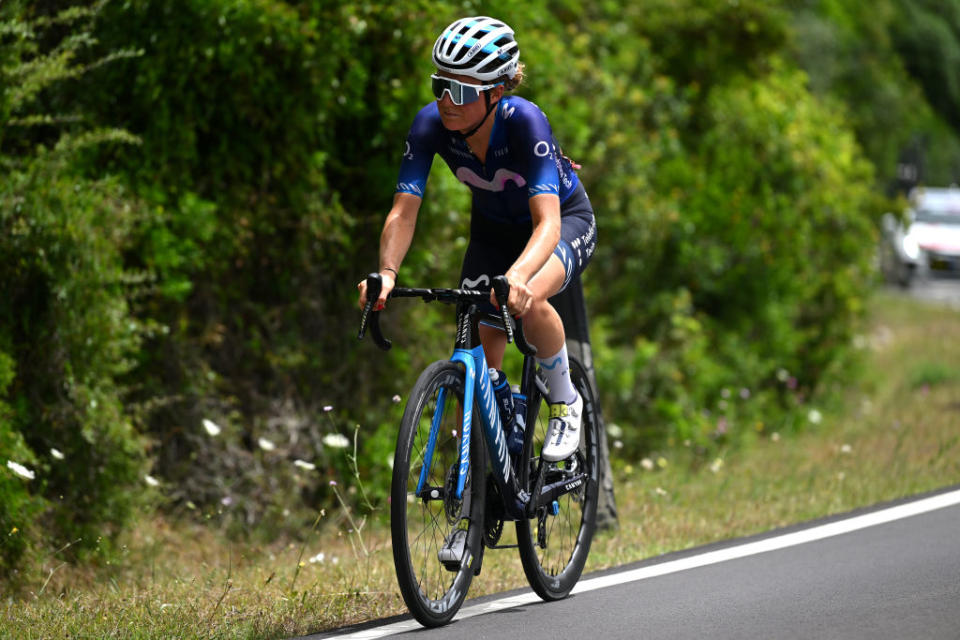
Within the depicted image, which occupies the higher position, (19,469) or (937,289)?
(19,469)

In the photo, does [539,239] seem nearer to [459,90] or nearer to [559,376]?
[459,90]

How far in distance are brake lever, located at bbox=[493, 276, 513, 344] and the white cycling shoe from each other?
96cm

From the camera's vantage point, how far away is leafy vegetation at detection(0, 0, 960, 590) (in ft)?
23.7

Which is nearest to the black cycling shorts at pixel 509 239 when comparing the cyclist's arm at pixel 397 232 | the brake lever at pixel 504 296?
the cyclist's arm at pixel 397 232

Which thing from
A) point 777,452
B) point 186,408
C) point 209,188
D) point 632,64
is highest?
point 209,188

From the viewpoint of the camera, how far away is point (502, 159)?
5.48m

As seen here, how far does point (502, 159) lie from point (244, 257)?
11.6 feet

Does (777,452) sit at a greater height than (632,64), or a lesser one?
lesser

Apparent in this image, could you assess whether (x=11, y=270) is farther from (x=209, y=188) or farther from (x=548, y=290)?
(x=548, y=290)

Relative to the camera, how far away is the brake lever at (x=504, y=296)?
4.86 metres

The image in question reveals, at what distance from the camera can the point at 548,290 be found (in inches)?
211

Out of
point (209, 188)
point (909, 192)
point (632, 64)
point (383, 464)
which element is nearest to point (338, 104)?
point (209, 188)

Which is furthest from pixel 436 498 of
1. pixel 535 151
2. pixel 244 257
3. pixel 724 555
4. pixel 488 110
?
pixel 244 257

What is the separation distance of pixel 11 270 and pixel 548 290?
3248 millimetres
